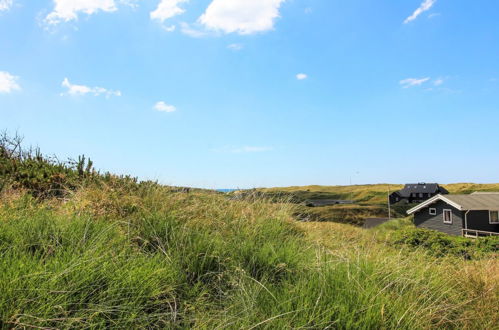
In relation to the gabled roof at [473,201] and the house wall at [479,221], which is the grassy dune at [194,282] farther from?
the house wall at [479,221]

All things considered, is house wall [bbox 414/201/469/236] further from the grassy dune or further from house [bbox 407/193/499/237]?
the grassy dune

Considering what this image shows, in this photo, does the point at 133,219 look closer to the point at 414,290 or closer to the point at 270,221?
the point at 270,221

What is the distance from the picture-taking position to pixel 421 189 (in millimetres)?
73062

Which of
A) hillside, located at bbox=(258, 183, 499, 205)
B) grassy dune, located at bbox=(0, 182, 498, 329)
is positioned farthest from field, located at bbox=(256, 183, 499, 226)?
grassy dune, located at bbox=(0, 182, 498, 329)

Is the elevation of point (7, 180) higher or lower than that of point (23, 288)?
higher

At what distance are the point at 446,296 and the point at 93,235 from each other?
3607 millimetres

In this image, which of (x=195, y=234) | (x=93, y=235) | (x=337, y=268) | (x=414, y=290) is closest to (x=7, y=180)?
(x=93, y=235)

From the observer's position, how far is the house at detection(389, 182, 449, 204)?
71.1 metres

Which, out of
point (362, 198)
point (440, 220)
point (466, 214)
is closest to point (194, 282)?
point (466, 214)

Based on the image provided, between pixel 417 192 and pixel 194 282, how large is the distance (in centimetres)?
8082

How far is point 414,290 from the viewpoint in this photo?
3.07 m

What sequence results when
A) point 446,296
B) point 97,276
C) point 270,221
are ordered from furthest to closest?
point 270,221 → point 446,296 → point 97,276

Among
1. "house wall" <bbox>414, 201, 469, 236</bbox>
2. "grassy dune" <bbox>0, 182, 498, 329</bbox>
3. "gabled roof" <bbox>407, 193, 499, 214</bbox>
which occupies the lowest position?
"house wall" <bbox>414, 201, 469, 236</bbox>

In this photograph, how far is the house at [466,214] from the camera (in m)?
29.8
